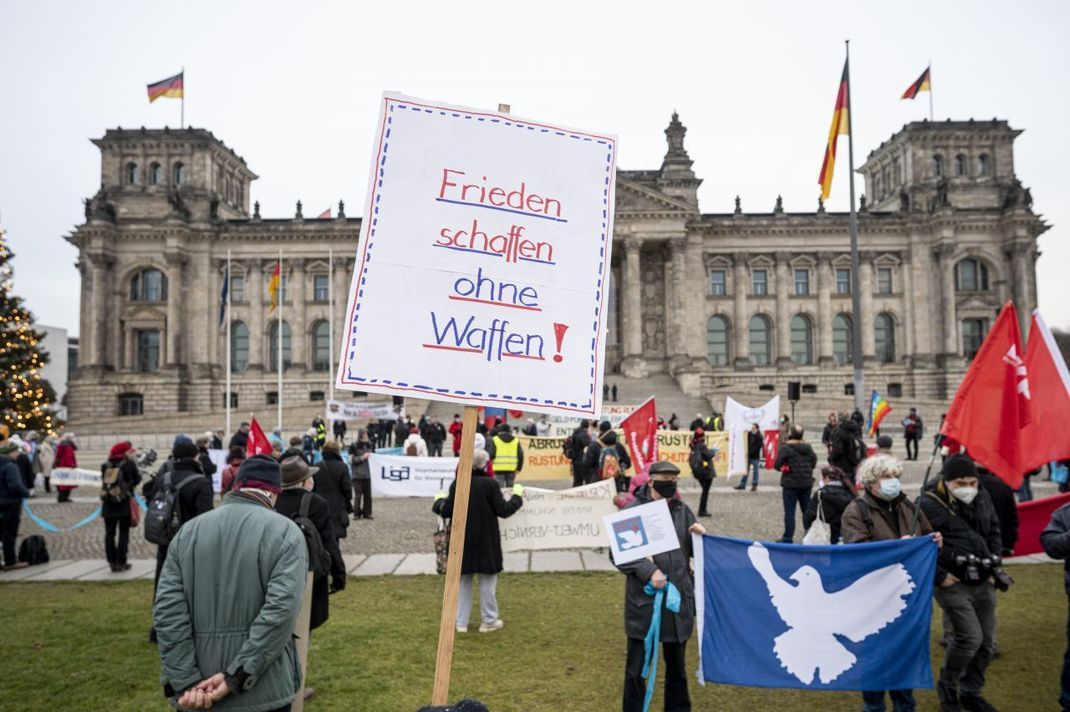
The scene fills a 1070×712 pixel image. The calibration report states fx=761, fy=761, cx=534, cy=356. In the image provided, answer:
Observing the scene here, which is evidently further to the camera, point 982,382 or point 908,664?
point 982,382

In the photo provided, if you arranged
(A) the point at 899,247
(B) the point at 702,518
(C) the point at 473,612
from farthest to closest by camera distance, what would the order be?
1. (A) the point at 899,247
2. (B) the point at 702,518
3. (C) the point at 473,612

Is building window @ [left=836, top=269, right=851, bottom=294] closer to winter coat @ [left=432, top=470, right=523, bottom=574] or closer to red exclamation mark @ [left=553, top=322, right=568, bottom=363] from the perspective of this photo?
winter coat @ [left=432, top=470, right=523, bottom=574]

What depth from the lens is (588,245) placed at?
411 centimetres

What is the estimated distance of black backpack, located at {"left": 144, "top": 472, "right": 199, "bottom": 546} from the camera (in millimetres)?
7457

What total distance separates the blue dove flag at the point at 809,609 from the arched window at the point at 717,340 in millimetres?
56147

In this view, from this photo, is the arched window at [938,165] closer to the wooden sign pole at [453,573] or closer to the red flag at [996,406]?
the red flag at [996,406]

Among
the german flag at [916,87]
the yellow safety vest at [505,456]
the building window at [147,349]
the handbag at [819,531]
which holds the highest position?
the german flag at [916,87]

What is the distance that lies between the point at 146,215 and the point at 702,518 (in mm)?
58454

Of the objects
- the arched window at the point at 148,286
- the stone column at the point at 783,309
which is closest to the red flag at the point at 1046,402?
the stone column at the point at 783,309

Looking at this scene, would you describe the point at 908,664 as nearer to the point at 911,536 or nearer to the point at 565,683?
the point at 911,536

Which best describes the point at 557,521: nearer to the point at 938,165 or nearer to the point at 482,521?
the point at 482,521

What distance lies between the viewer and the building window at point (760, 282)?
60.5 meters

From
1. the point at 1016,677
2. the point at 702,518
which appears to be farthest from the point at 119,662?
the point at 702,518

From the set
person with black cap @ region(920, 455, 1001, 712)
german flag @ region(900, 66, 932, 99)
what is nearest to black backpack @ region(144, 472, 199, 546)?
person with black cap @ region(920, 455, 1001, 712)
